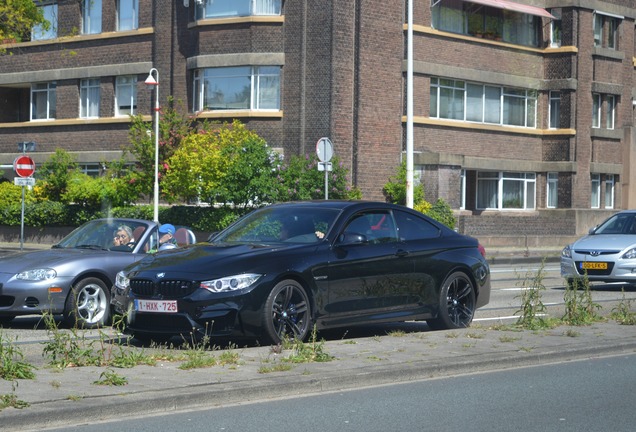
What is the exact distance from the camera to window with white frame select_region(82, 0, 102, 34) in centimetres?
4216

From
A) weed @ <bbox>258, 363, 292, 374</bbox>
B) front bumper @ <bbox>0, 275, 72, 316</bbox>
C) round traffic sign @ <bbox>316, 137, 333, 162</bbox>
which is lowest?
weed @ <bbox>258, 363, 292, 374</bbox>

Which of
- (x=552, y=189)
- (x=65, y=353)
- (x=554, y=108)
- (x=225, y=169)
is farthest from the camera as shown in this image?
(x=552, y=189)

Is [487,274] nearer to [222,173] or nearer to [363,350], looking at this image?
[363,350]

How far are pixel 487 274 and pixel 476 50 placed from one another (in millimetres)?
29128

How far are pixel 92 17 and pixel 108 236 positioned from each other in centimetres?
2890

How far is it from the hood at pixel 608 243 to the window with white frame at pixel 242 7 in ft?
64.1

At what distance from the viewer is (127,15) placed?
41531mm

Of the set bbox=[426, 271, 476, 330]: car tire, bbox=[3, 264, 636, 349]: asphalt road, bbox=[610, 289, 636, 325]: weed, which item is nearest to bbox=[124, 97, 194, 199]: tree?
bbox=[3, 264, 636, 349]: asphalt road

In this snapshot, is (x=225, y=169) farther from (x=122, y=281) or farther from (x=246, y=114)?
(x=122, y=281)

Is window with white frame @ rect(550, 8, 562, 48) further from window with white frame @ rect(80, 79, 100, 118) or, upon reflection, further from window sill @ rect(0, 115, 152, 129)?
window with white frame @ rect(80, 79, 100, 118)

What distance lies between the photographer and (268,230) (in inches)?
497

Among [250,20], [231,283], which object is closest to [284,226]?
[231,283]

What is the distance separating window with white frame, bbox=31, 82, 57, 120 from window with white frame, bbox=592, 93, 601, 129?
21.6m

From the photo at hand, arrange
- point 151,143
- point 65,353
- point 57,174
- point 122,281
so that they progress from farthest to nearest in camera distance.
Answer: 1. point 57,174
2. point 151,143
3. point 122,281
4. point 65,353
